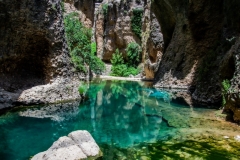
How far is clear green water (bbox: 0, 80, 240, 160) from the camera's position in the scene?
24.2 ft

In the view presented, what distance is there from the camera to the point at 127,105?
48.8 feet

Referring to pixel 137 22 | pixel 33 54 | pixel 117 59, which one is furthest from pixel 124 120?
A: pixel 137 22

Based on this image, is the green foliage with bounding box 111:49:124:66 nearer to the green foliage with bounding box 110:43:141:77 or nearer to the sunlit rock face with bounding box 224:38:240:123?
the green foliage with bounding box 110:43:141:77

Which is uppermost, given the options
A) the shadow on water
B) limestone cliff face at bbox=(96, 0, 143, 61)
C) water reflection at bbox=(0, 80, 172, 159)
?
limestone cliff face at bbox=(96, 0, 143, 61)

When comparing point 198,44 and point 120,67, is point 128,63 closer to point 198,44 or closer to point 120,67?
point 120,67

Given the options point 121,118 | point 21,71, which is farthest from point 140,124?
point 21,71

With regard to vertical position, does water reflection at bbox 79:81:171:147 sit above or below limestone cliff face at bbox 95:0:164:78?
below

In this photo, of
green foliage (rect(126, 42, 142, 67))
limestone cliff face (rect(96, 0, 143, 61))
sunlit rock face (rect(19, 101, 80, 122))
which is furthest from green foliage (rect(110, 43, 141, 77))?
sunlit rock face (rect(19, 101, 80, 122))

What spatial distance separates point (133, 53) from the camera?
116 ft

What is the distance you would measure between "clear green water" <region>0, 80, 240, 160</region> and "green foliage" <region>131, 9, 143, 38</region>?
21.4 metres

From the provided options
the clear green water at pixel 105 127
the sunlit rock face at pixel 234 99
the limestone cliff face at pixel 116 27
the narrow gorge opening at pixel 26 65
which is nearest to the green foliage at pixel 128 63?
the limestone cliff face at pixel 116 27

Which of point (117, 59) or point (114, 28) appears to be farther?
point (114, 28)

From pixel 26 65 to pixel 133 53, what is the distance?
71.6 ft

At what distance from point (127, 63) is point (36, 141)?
2798 cm
